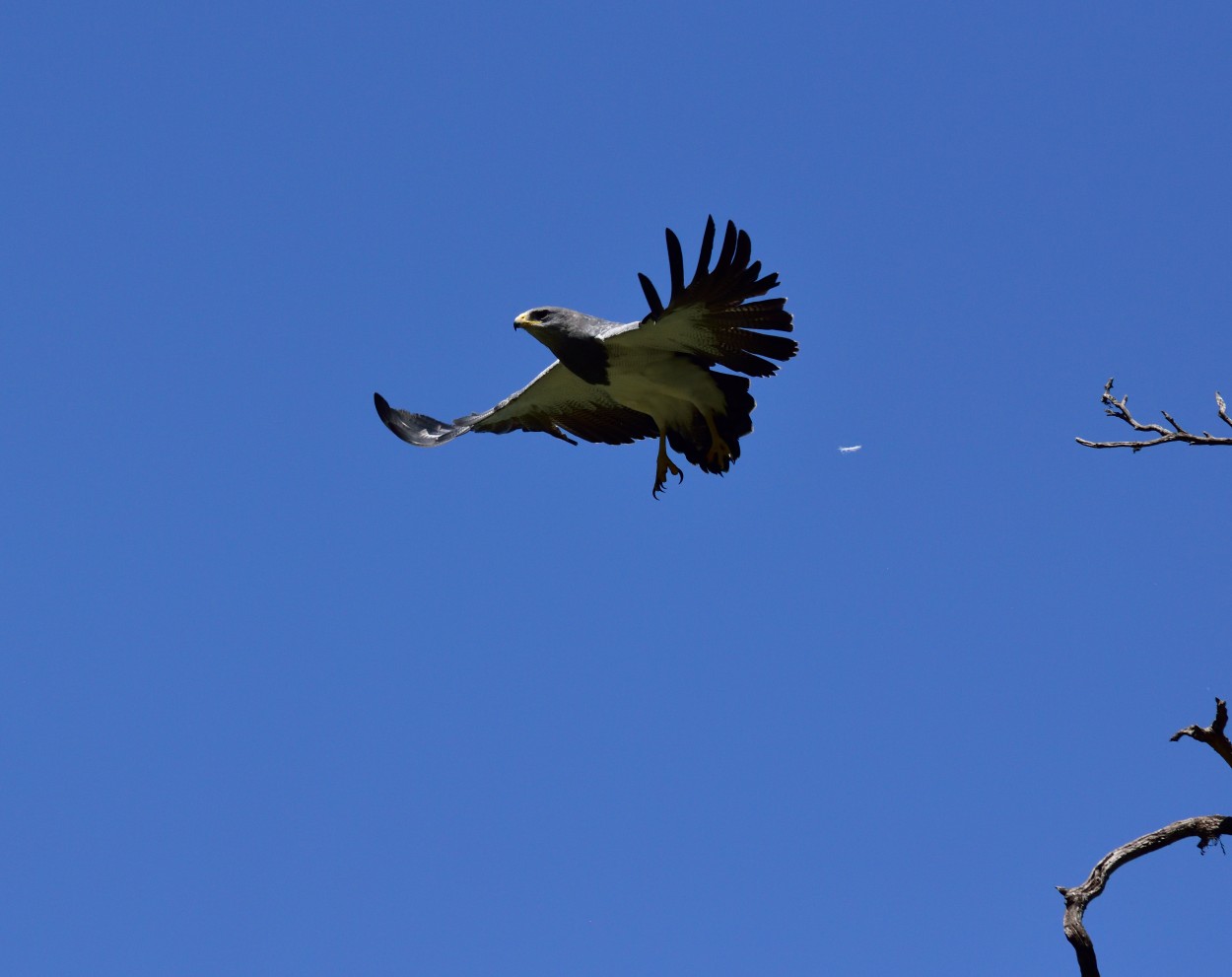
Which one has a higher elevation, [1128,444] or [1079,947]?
[1128,444]

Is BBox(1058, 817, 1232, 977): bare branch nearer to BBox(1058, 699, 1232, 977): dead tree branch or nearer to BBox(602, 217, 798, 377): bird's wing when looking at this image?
BBox(1058, 699, 1232, 977): dead tree branch

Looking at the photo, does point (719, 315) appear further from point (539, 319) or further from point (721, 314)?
point (539, 319)

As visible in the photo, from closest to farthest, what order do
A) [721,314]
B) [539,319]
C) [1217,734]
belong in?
[1217,734]
[721,314]
[539,319]

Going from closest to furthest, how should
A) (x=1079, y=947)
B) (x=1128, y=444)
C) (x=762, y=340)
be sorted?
(x=1079, y=947), (x=1128, y=444), (x=762, y=340)

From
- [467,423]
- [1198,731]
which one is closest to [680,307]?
[467,423]

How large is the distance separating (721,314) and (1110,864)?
526 centimetres

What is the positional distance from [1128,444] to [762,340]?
390cm

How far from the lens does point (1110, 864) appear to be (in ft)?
18.9

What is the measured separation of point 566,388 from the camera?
11.9 meters

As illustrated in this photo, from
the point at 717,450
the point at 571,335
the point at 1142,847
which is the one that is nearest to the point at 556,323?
the point at 571,335

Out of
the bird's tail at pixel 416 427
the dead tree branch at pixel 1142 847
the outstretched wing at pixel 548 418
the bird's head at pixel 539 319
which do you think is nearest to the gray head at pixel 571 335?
the bird's head at pixel 539 319

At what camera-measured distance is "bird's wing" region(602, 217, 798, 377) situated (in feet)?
31.1

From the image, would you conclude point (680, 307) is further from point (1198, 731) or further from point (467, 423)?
point (1198, 731)

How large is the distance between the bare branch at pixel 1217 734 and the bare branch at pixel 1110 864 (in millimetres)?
277
